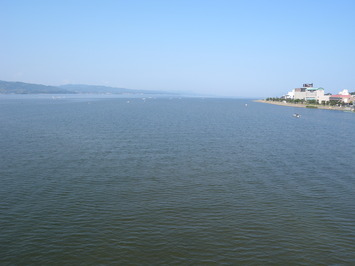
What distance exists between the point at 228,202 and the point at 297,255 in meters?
6.48

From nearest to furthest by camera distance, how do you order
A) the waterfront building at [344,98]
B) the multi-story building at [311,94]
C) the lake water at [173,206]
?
the lake water at [173,206] < the waterfront building at [344,98] < the multi-story building at [311,94]

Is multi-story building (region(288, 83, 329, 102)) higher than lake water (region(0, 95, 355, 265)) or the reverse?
higher

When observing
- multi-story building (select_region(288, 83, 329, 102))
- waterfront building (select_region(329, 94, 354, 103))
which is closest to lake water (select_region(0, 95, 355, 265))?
waterfront building (select_region(329, 94, 354, 103))

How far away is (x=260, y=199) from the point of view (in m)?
20.3

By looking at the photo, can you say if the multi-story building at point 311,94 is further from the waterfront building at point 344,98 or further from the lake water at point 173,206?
the lake water at point 173,206

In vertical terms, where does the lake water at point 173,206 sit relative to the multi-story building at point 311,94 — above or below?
below

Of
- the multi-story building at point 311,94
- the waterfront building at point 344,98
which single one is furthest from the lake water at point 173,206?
the multi-story building at point 311,94

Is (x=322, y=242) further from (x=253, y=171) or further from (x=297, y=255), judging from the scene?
(x=253, y=171)

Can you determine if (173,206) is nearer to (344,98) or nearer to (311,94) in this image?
(344,98)

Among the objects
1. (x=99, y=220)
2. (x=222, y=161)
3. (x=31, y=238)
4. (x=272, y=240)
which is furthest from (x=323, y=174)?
(x=31, y=238)

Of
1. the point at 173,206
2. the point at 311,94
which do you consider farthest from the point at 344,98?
the point at 173,206

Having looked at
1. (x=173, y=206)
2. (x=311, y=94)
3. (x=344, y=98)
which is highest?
(x=311, y=94)

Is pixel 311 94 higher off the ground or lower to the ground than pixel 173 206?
higher

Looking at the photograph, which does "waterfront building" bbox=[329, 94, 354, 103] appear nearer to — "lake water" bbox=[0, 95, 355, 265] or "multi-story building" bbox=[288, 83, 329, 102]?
"multi-story building" bbox=[288, 83, 329, 102]
